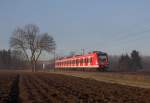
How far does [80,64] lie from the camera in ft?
209

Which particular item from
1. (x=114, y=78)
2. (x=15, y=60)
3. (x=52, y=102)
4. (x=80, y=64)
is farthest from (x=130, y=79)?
(x=15, y=60)

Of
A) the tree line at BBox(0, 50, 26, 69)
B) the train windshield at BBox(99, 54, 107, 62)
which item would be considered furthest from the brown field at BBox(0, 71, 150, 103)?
the tree line at BBox(0, 50, 26, 69)

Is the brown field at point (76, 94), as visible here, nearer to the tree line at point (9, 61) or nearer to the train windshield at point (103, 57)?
the train windshield at point (103, 57)

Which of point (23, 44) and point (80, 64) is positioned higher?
point (23, 44)

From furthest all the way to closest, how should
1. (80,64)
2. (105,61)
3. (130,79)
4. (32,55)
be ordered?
(32,55), (80,64), (105,61), (130,79)

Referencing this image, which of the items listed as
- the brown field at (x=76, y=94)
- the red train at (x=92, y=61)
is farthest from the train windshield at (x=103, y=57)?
the brown field at (x=76, y=94)

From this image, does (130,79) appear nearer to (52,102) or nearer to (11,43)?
(52,102)

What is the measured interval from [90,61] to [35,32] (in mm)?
43616

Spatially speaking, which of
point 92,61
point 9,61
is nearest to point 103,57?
point 92,61

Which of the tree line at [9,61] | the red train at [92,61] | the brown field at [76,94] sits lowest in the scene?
the brown field at [76,94]

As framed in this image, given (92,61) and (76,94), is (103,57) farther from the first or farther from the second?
(76,94)

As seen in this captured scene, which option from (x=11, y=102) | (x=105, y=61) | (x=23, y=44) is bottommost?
(x=11, y=102)

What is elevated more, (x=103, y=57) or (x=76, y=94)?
(x=103, y=57)

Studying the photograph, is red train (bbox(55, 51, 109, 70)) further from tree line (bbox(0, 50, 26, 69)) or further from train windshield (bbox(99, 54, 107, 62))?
tree line (bbox(0, 50, 26, 69))
